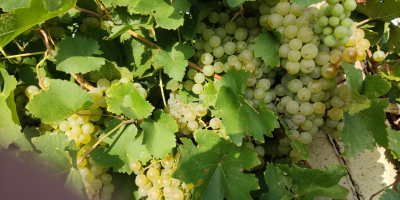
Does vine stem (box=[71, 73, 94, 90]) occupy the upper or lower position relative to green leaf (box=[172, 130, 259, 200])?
upper

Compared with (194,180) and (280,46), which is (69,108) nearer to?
(194,180)

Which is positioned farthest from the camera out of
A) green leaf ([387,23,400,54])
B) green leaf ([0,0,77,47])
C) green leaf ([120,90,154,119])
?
green leaf ([387,23,400,54])

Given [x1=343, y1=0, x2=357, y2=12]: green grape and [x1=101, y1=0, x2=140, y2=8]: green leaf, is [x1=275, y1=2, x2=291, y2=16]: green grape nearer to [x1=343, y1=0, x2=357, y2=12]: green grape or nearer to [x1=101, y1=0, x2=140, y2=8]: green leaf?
[x1=343, y1=0, x2=357, y2=12]: green grape

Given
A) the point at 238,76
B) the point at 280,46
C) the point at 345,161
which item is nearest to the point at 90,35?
the point at 238,76

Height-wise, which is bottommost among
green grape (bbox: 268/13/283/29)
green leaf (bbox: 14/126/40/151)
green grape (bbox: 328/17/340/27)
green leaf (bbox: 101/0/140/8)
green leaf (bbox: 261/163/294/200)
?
green leaf (bbox: 261/163/294/200)

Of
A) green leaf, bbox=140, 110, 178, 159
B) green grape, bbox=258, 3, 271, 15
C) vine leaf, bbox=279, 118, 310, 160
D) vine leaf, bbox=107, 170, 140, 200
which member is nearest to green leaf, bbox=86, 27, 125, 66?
green leaf, bbox=140, 110, 178, 159

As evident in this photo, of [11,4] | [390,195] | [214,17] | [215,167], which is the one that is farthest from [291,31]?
[11,4]

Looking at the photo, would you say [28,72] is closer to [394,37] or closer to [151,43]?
[151,43]
